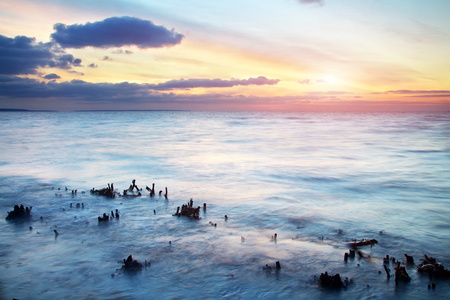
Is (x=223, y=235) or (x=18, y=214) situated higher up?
(x=18, y=214)

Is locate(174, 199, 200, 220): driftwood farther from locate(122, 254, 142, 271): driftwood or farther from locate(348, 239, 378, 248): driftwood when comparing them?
locate(348, 239, 378, 248): driftwood

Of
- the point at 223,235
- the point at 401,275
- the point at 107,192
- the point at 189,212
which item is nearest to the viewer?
the point at 401,275

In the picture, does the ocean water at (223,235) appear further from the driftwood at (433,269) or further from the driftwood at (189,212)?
the driftwood at (189,212)

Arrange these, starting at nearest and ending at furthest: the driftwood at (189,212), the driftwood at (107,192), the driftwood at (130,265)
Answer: the driftwood at (130,265), the driftwood at (189,212), the driftwood at (107,192)

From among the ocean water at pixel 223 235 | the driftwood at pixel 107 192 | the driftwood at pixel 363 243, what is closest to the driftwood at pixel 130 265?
the ocean water at pixel 223 235

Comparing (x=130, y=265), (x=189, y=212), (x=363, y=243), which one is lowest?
(x=130, y=265)

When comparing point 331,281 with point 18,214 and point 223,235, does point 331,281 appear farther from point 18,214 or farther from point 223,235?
point 18,214

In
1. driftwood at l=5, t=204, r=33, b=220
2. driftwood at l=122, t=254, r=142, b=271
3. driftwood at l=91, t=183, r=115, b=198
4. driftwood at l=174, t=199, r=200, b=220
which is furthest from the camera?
driftwood at l=91, t=183, r=115, b=198

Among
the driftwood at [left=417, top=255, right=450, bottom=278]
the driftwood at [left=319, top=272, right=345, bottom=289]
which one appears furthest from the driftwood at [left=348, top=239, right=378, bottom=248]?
the driftwood at [left=319, top=272, right=345, bottom=289]

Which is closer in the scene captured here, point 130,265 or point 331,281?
point 331,281

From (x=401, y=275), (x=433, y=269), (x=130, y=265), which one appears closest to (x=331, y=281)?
(x=401, y=275)

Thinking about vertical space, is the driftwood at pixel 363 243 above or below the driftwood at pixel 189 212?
below

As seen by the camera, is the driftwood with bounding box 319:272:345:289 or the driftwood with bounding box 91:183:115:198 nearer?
the driftwood with bounding box 319:272:345:289

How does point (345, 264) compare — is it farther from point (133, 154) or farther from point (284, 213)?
point (133, 154)
